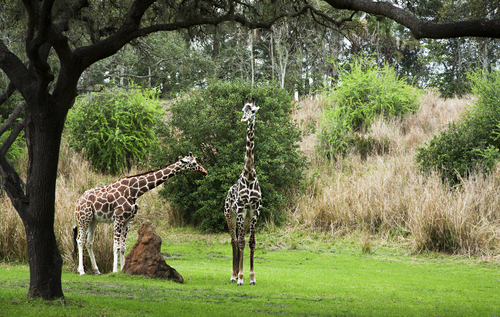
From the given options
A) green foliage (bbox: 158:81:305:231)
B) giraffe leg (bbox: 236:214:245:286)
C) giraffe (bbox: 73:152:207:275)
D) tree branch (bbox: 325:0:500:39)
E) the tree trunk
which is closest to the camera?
tree branch (bbox: 325:0:500:39)

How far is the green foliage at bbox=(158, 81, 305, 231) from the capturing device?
1350 centimetres

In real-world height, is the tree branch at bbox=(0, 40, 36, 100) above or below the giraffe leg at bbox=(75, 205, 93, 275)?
above

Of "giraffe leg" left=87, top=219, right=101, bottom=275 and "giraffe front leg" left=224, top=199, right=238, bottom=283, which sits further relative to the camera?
"giraffe leg" left=87, top=219, right=101, bottom=275

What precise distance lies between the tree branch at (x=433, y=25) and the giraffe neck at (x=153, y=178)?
4.89m

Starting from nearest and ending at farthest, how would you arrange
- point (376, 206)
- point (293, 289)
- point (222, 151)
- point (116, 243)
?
1. point (293, 289)
2. point (116, 243)
3. point (376, 206)
4. point (222, 151)

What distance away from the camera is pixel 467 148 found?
43.9ft

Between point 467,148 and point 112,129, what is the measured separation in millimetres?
12372

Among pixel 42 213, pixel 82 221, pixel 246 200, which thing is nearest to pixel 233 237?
pixel 246 200

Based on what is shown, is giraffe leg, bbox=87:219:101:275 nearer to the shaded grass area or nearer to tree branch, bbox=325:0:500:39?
the shaded grass area

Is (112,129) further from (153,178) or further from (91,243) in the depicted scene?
(91,243)

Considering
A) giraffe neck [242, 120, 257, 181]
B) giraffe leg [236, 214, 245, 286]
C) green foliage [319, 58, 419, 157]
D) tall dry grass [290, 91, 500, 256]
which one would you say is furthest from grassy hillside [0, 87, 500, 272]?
giraffe neck [242, 120, 257, 181]

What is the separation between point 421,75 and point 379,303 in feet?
113

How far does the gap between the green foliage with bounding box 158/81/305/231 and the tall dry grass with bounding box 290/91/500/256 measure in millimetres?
1189

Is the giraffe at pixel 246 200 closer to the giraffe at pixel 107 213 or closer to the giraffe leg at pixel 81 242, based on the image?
the giraffe at pixel 107 213
